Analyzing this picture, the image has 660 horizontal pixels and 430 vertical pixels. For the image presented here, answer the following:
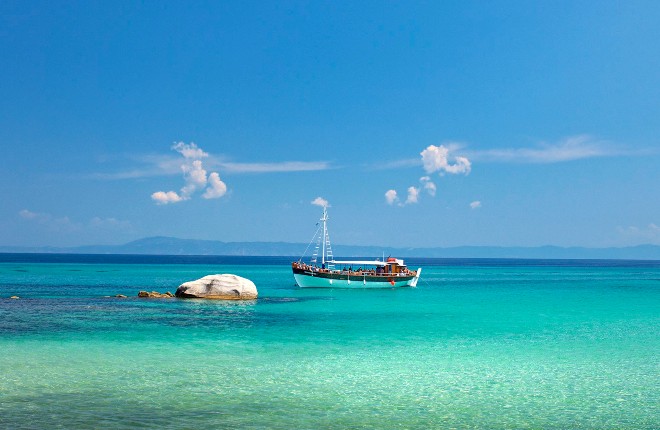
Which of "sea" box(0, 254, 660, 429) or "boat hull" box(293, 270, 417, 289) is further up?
"boat hull" box(293, 270, 417, 289)

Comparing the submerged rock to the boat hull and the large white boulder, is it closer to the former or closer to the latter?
the large white boulder

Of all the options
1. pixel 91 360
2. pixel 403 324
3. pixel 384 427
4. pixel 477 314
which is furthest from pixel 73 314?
pixel 384 427

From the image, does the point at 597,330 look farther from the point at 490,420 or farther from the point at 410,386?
the point at 490,420

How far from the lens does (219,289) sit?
5381 cm

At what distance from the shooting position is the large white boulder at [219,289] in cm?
5378

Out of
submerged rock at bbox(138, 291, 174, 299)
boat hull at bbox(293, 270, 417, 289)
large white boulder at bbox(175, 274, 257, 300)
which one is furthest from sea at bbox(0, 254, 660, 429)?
boat hull at bbox(293, 270, 417, 289)

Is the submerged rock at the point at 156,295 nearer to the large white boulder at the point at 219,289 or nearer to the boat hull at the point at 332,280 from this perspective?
the large white boulder at the point at 219,289

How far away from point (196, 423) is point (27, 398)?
594 centimetres

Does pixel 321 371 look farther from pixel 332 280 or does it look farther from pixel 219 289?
pixel 332 280

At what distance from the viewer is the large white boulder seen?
176ft

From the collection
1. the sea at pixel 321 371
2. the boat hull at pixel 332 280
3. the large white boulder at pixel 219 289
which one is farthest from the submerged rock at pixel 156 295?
the boat hull at pixel 332 280

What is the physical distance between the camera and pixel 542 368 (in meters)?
24.0

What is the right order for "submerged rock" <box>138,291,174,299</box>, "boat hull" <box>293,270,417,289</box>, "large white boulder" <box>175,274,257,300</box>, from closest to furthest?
"large white boulder" <box>175,274,257,300</box> < "submerged rock" <box>138,291,174,299</box> < "boat hull" <box>293,270,417,289</box>

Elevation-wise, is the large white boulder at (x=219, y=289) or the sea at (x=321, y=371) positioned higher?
the large white boulder at (x=219, y=289)
